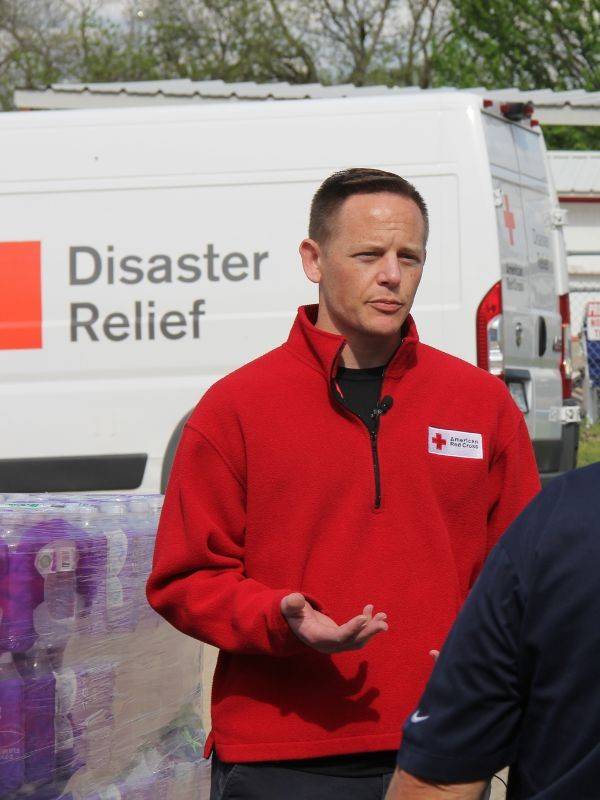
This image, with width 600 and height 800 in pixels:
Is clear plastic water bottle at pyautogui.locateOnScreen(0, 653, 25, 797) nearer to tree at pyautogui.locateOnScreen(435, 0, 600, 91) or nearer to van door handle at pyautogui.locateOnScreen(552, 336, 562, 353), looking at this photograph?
van door handle at pyautogui.locateOnScreen(552, 336, 562, 353)

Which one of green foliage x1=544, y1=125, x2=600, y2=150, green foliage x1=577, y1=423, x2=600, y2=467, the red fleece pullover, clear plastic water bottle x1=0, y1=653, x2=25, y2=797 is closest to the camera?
the red fleece pullover

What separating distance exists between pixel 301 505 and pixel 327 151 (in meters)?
4.70

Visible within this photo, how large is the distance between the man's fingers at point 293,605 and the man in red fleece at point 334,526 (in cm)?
2

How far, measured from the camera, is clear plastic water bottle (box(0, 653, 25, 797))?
3254 mm

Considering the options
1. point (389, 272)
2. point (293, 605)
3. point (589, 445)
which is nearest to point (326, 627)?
point (293, 605)

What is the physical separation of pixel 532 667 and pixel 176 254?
558 cm

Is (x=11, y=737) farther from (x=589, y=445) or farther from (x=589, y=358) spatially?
(x=589, y=358)

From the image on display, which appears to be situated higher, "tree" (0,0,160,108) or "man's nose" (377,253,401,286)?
"tree" (0,0,160,108)

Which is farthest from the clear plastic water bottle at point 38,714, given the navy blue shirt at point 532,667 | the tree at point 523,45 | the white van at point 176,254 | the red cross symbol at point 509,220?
the tree at point 523,45

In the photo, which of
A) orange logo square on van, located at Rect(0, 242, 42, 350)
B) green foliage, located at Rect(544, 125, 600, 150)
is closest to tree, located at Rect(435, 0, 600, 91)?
green foliage, located at Rect(544, 125, 600, 150)

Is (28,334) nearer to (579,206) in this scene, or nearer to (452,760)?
(452,760)

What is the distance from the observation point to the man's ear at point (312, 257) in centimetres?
257

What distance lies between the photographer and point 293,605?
2100 mm

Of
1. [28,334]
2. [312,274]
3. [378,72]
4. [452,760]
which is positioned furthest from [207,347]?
[378,72]
